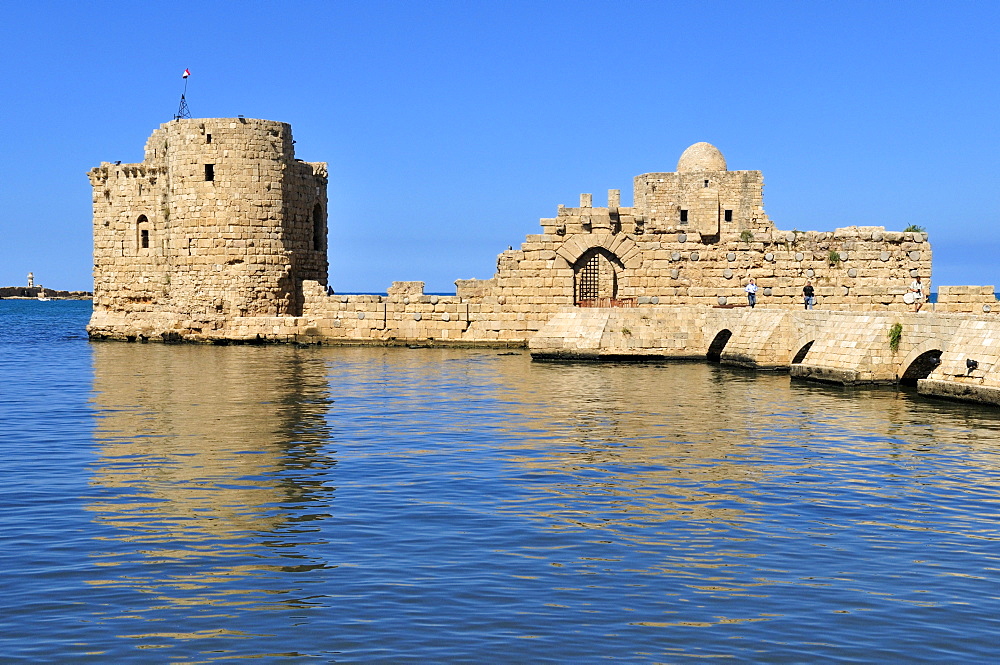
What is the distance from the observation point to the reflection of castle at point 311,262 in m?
23.6

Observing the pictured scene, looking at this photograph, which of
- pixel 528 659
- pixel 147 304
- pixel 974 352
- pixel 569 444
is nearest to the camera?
pixel 528 659

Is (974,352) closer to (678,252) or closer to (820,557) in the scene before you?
(820,557)

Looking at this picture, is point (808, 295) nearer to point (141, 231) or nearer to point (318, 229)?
point (318, 229)

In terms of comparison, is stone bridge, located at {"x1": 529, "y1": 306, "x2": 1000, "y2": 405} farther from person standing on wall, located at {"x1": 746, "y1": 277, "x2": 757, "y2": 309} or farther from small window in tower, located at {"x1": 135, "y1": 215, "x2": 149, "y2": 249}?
small window in tower, located at {"x1": 135, "y1": 215, "x2": 149, "y2": 249}

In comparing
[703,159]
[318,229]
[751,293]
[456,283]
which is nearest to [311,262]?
[318,229]

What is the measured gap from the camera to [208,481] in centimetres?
958

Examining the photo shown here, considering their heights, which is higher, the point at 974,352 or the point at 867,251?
the point at 867,251

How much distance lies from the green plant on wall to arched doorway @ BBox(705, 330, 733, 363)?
5521 millimetres

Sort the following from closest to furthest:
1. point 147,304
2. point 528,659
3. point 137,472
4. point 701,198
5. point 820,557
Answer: point 528,659 < point 820,557 < point 137,472 < point 147,304 < point 701,198

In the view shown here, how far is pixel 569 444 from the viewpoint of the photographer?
1176cm

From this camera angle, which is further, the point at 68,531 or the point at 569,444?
the point at 569,444

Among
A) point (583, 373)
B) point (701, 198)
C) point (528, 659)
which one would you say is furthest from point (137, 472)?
point (701, 198)

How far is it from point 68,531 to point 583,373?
41.3ft

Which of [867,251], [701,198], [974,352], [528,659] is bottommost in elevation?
[528,659]
